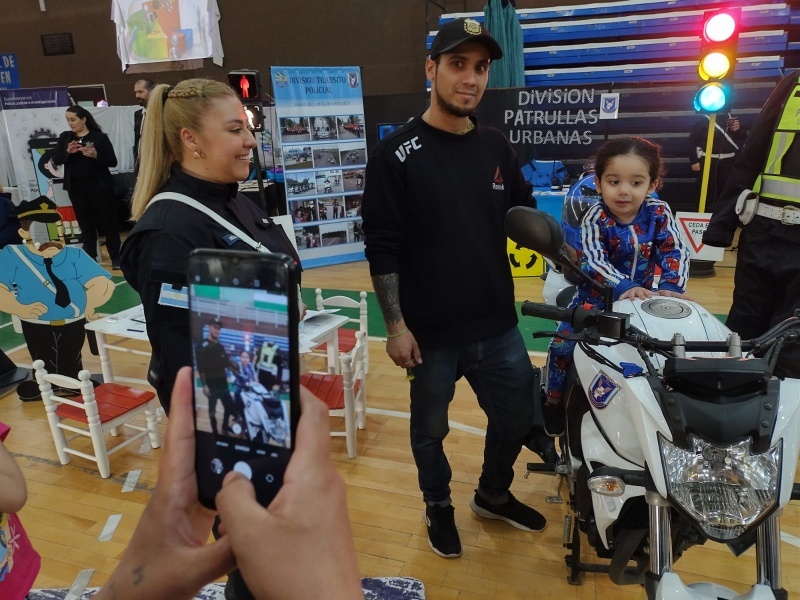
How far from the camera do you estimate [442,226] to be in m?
1.96

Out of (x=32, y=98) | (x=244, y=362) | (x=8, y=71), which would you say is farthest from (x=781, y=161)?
(x=8, y=71)

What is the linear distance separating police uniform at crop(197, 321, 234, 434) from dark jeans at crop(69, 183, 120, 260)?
23.1ft

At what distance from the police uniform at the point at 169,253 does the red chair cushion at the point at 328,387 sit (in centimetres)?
138

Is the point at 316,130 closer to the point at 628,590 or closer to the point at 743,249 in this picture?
the point at 743,249

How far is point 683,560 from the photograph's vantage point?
2.25 m

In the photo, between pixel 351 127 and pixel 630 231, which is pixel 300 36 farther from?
pixel 630 231

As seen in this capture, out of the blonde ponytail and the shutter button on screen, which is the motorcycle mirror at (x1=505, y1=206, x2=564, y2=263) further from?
the blonde ponytail

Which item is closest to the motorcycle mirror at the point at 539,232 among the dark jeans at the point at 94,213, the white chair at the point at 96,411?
the white chair at the point at 96,411

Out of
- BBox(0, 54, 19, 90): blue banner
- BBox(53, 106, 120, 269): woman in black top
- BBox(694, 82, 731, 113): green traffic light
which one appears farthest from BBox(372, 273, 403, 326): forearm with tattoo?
BBox(0, 54, 19, 90): blue banner

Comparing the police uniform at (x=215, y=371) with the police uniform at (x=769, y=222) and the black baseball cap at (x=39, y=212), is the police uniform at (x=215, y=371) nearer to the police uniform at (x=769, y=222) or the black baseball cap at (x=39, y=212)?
the police uniform at (x=769, y=222)

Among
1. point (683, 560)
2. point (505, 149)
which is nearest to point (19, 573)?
point (505, 149)

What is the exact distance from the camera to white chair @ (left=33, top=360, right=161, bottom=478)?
2875 millimetres

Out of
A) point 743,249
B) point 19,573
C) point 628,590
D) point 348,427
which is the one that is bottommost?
point 628,590

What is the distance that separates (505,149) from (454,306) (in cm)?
62
